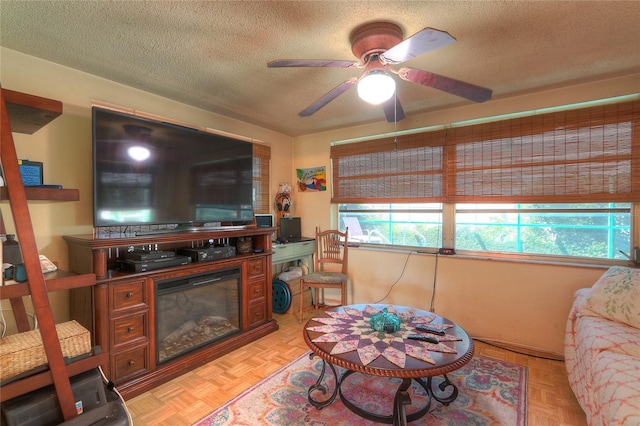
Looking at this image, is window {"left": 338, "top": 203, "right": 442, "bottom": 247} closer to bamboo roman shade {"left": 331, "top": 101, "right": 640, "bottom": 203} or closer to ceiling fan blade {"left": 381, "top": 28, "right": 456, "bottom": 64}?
bamboo roman shade {"left": 331, "top": 101, "right": 640, "bottom": 203}

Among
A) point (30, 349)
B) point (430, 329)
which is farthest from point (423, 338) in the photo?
point (30, 349)

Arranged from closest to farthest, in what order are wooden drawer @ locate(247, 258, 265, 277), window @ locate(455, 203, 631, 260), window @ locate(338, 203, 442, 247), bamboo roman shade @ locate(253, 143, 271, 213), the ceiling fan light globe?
the ceiling fan light globe, window @ locate(455, 203, 631, 260), wooden drawer @ locate(247, 258, 265, 277), window @ locate(338, 203, 442, 247), bamboo roman shade @ locate(253, 143, 271, 213)

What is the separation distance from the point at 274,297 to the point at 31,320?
2.15 metres

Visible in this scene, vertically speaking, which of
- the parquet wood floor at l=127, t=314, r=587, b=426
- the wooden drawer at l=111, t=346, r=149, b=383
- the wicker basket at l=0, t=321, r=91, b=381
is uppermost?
the wicker basket at l=0, t=321, r=91, b=381

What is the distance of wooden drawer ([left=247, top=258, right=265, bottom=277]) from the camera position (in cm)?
290

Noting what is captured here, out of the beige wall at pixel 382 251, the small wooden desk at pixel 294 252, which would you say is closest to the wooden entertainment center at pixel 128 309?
the beige wall at pixel 382 251

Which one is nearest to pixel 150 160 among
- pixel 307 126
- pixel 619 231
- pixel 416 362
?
pixel 307 126

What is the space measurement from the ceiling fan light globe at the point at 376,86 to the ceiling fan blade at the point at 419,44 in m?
0.09

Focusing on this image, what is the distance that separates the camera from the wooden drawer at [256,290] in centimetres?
290

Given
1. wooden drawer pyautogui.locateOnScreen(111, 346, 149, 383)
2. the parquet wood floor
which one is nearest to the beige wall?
the parquet wood floor

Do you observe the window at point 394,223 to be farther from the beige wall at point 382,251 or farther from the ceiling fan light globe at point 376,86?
the ceiling fan light globe at point 376,86

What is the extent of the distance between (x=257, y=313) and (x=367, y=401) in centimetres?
139

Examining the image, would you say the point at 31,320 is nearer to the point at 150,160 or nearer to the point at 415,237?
the point at 150,160

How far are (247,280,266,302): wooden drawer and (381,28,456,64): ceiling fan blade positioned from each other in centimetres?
225
